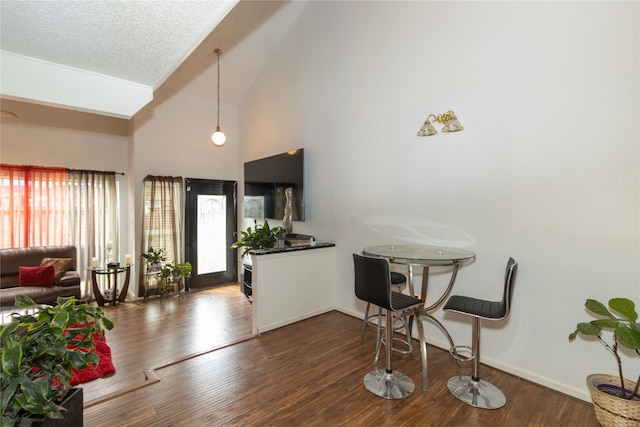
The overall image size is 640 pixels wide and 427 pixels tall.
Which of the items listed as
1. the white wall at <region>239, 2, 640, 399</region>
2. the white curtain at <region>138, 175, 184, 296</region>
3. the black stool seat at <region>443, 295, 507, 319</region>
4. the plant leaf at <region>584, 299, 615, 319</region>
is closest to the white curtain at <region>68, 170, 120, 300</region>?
the white curtain at <region>138, 175, 184, 296</region>

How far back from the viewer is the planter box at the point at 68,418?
127cm

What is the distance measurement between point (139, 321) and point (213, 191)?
2.63m

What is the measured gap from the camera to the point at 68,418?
145 cm

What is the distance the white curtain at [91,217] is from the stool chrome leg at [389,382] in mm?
4719

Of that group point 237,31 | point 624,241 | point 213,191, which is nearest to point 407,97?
point 624,241

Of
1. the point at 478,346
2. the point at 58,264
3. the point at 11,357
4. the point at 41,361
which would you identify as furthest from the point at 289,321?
the point at 58,264

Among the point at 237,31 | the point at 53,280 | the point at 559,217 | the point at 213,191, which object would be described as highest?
the point at 237,31

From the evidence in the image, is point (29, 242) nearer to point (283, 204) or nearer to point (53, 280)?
point (53, 280)

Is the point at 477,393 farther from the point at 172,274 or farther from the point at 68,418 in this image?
the point at 172,274

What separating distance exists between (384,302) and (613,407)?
142 cm

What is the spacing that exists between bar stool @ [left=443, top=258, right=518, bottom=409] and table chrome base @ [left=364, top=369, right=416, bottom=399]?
327mm

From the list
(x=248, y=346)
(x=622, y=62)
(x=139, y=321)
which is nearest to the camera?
(x=622, y=62)

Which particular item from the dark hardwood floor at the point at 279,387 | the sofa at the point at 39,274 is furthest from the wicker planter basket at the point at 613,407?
the sofa at the point at 39,274

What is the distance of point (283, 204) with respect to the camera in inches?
176
